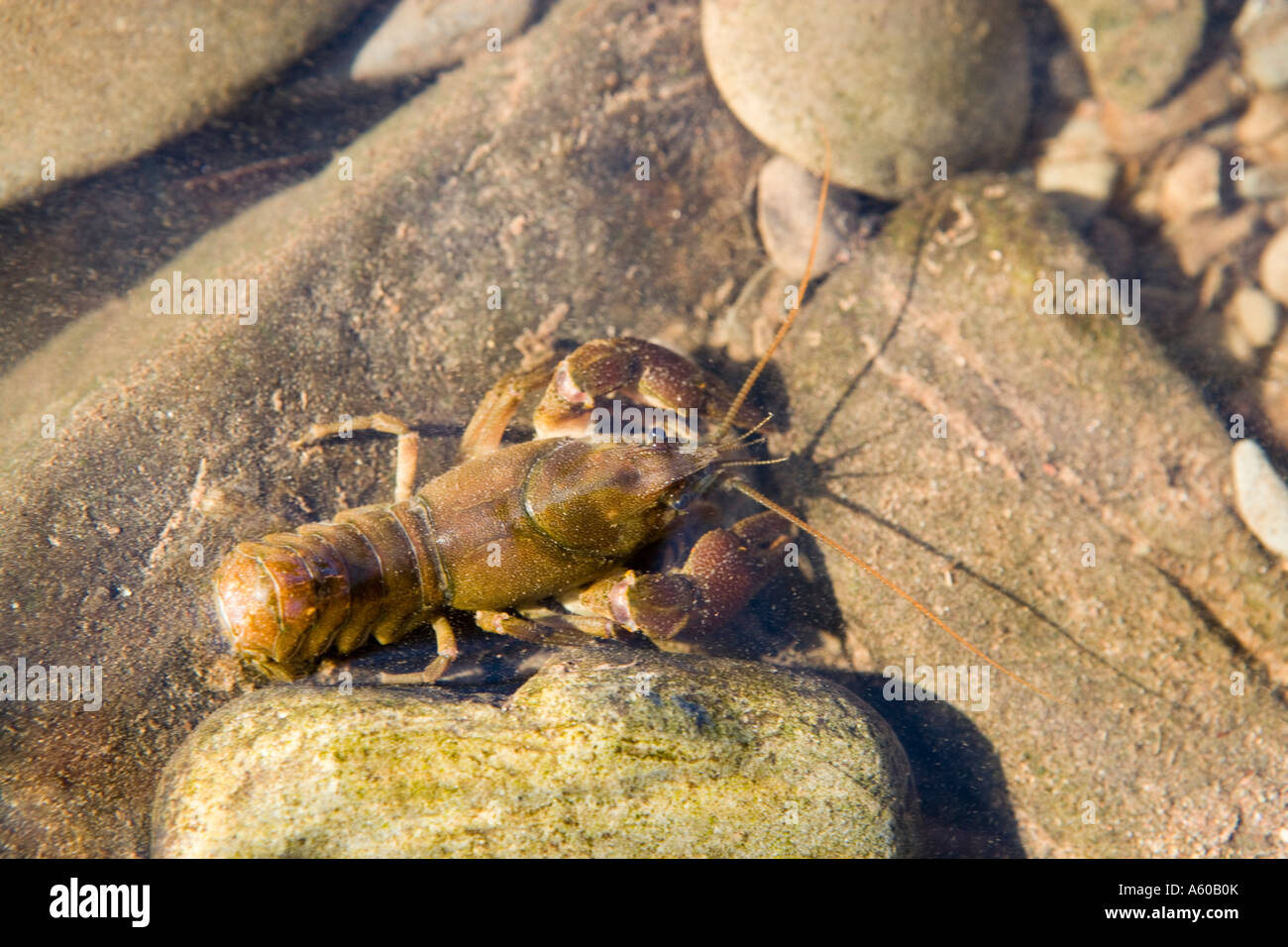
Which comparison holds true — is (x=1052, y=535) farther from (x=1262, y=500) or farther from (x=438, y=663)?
(x=438, y=663)

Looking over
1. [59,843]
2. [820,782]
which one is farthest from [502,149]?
[59,843]

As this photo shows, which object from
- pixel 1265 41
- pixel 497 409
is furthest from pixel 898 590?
pixel 1265 41

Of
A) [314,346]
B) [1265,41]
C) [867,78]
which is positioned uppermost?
[1265,41]

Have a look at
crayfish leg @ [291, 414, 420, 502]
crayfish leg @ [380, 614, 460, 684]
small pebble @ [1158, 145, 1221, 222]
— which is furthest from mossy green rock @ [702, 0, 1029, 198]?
crayfish leg @ [380, 614, 460, 684]

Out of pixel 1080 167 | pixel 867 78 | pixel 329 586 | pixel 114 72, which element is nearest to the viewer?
pixel 329 586

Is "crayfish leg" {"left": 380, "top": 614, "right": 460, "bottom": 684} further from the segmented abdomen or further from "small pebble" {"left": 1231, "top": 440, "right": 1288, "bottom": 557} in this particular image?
"small pebble" {"left": 1231, "top": 440, "right": 1288, "bottom": 557}
